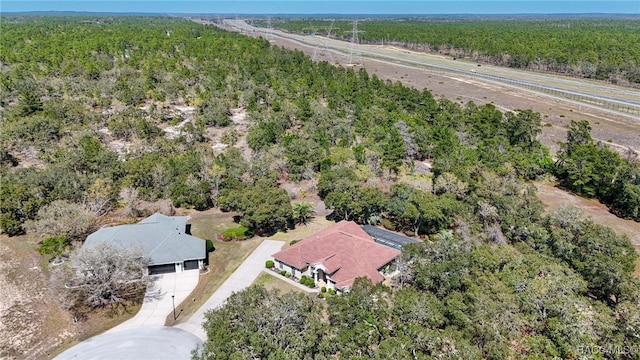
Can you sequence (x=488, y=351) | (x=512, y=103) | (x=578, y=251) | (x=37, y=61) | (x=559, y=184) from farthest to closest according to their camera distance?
(x=37, y=61) < (x=512, y=103) < (x=559, y=184) < (x=578, y=251) < (x=488, y=351)

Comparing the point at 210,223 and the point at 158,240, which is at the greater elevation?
the point at 158,240

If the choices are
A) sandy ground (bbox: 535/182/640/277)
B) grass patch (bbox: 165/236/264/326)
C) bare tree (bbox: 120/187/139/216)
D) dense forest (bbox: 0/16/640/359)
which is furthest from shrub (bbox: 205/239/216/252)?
sandy ground (bbox: 535/182/640/277)

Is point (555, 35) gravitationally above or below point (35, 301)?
above

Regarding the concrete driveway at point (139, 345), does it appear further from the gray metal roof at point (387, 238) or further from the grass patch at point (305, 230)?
the gray metal roof at point (387, 238)

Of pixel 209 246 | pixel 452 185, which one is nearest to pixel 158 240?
pixel 209 246

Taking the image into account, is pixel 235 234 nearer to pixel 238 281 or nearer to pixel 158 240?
pixel 158 240

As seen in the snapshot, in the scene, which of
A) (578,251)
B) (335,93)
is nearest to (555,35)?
(335,93)

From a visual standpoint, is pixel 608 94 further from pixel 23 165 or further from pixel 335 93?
pixel 23 165

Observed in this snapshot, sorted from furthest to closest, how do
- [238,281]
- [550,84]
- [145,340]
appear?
[550,84] < [238,281] < [145,340]
